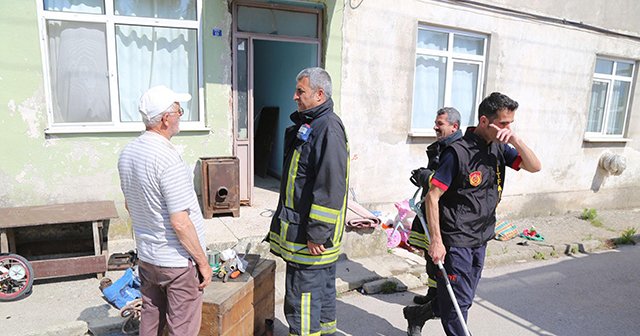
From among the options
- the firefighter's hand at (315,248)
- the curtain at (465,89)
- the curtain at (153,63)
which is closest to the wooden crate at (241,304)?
the firefighter's hand at (315,248)

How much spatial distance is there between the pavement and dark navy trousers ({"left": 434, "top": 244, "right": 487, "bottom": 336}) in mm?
1701

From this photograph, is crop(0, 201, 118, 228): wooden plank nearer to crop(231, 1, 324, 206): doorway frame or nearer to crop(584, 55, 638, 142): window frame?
crop(231, 1, 324, 206): doorway frame

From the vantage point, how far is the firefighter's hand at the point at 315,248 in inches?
104

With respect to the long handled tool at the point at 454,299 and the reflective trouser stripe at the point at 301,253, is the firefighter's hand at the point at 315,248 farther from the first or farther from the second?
the long handled tool at the point at 454,299

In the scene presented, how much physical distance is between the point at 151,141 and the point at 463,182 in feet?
6.68

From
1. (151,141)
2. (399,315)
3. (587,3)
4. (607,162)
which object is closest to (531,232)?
(607,162)

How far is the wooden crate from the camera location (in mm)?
2705

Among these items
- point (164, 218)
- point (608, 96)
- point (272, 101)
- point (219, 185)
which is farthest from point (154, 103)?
point (608, 96)

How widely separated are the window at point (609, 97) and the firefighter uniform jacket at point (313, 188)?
839cm

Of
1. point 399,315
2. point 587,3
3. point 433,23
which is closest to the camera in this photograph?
point 399,315

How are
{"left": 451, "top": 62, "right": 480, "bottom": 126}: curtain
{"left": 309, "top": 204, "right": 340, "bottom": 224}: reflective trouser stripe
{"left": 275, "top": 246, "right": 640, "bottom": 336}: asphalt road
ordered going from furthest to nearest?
{"left": 451, "top": 62, "right": 480, "bottom": 126}: curtain, {"left": 275, "top": 246, "right": 640, "bottom": 336}: asphalt road, {"left": 309, "top": 204, "right": 340, "bottom": 224}: reflective trouser stripe

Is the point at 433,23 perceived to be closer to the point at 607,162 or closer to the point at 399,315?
the point at 399,315

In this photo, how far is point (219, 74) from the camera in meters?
5.47

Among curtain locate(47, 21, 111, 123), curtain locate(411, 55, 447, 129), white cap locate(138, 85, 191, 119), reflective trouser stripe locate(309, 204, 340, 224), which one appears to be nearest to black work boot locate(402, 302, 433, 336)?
reflective trouser stripe locate(309, 204, 340, 224)
